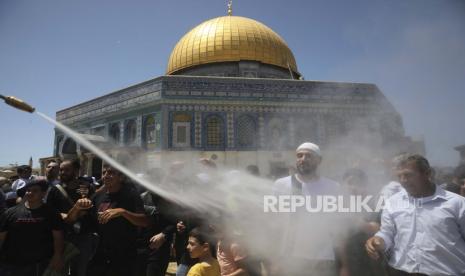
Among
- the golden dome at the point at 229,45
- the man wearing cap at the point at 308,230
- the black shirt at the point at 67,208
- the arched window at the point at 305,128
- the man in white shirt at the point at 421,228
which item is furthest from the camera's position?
the golden dome at the point at 229,45

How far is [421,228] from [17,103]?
4.88 meters

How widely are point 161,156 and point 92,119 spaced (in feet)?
25.5

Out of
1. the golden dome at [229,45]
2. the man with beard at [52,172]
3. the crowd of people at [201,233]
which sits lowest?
the crowd of people at [201,233]

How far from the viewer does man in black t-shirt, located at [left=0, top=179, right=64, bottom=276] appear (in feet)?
9.77

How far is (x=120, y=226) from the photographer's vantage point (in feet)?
10.4

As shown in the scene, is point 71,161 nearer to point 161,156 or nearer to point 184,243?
point 184,243

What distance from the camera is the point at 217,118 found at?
18750 mm

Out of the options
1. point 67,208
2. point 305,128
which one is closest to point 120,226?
point 67,208

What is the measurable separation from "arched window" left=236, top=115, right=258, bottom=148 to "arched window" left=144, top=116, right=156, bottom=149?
5.11 m

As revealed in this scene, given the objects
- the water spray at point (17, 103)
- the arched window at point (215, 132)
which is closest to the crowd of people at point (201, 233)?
the water spray at point (17, 103)

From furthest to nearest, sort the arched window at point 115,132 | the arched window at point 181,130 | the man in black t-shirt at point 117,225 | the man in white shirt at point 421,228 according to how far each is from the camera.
Result: the arched window at point 115,132, the arched window at point 181,130, the man in black t-shirt at point 117,225, the man in white shirt at point 421,228

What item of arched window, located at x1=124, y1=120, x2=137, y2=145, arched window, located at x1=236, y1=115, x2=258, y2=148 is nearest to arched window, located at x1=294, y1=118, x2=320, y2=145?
arched window, located at x1=236, y1=115, x2=258, y2=148

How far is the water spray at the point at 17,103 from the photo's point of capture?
414 centimetres

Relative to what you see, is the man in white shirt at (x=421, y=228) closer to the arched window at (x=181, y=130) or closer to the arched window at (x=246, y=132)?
the arched window at (x=246, y=132)
